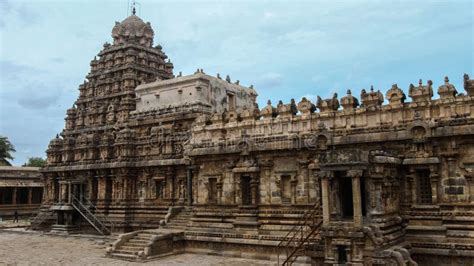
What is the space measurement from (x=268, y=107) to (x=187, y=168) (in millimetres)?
7696

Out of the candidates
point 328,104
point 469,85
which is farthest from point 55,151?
point 469,85

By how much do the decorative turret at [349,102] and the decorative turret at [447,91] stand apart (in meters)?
3.49

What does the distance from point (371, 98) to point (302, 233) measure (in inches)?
256

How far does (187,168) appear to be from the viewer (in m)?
26.6

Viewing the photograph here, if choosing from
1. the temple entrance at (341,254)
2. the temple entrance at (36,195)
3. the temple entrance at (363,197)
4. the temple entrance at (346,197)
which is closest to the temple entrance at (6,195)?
the temple entrance at (36,195)

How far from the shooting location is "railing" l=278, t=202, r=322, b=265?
57.5 feet

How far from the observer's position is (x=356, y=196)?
1506cm

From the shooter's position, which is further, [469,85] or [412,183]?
[412,183]

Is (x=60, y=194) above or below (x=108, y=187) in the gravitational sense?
below

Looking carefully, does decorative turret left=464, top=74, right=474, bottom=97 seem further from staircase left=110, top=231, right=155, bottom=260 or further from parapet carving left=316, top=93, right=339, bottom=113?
staircase left=110, top=231, right=155, bottom=260

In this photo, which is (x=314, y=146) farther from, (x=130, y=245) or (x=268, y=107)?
(x=130, y=245)

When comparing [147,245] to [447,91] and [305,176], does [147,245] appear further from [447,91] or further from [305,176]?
[447,91]

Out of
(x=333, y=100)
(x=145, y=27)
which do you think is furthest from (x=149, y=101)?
(x=333, y=100)

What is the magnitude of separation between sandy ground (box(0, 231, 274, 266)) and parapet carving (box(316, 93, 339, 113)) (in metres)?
7.39
